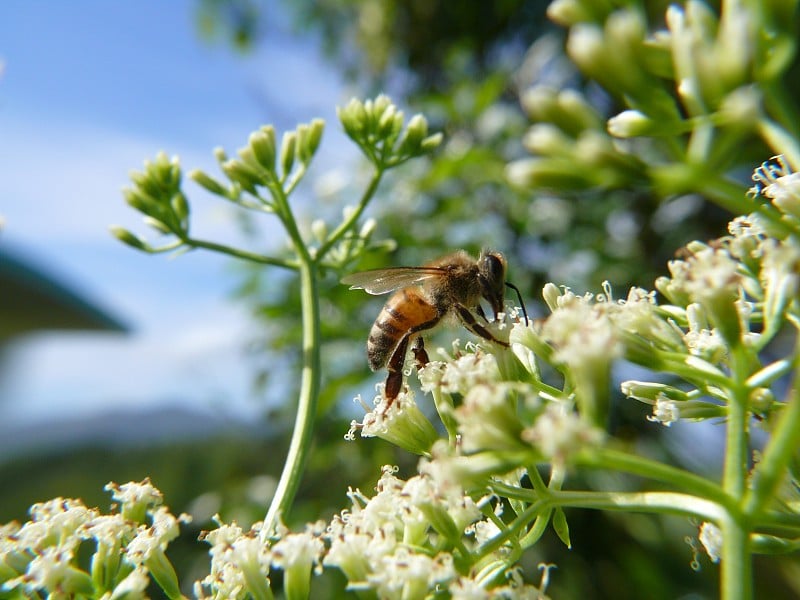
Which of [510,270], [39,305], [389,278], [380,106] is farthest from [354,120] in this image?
[39,305]

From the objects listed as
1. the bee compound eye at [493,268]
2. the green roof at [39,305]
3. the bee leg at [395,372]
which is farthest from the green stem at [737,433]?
the green roof at [39,305]

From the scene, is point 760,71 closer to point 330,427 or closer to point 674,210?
point 330,427

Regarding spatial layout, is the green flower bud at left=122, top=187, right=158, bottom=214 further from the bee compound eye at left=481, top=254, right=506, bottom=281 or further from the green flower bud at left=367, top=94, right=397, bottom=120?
the bee compound eye at left=481, top=254, right=506, bottom=281

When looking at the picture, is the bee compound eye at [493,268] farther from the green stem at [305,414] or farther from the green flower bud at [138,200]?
the green flower bud at [138,200]

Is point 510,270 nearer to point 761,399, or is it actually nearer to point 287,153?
point 287,153

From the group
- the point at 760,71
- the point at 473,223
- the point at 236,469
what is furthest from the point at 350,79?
the point at 760,71

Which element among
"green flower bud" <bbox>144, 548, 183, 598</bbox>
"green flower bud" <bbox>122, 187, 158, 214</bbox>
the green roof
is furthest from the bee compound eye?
the green roof
